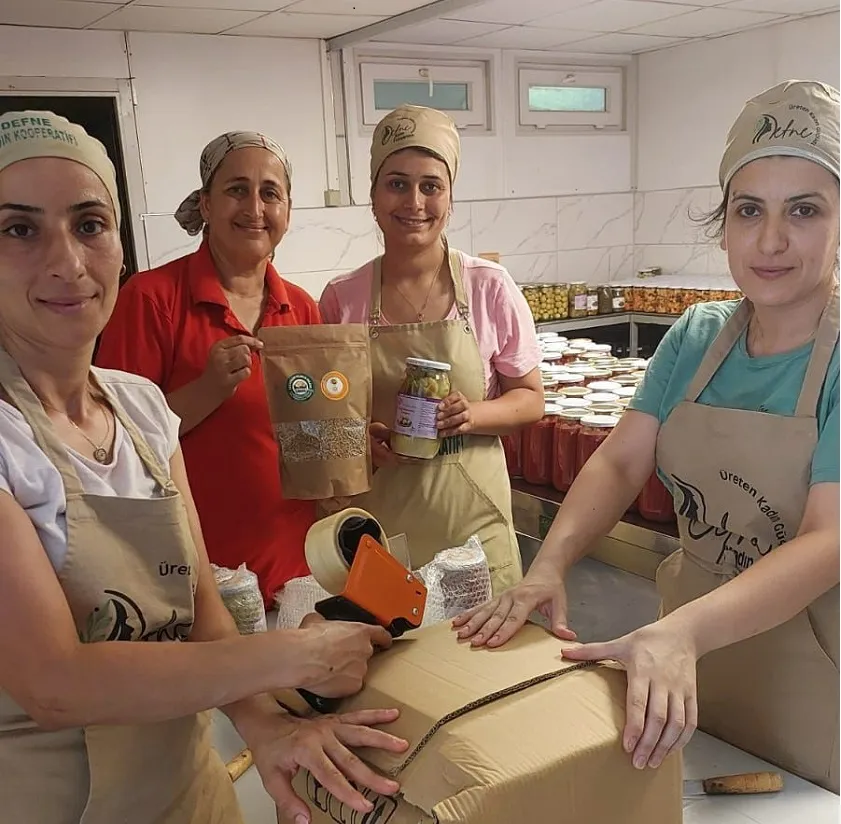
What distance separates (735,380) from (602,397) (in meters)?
1.13

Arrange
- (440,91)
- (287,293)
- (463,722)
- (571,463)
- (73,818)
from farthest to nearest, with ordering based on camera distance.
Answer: (440,91) → (571,463) → (287,293) → (73,818) → (463,722)

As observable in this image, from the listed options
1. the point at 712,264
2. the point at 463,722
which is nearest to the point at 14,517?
the point at 463,722

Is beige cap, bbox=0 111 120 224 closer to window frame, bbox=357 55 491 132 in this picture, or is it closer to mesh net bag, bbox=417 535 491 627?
mesh net bag, bbox=417 535 491 627

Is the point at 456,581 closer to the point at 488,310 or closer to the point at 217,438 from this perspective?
the point at 217,438

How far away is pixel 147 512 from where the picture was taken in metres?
0.97

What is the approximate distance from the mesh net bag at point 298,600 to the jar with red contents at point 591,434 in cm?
96

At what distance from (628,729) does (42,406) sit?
0.70m

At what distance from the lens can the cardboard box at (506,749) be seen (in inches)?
29.0

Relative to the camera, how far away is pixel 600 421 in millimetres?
2137

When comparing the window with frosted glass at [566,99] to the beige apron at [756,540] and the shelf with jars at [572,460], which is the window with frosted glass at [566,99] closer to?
the shelf with jars at [572,460]

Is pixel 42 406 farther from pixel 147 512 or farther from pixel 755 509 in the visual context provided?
pixel 755 509

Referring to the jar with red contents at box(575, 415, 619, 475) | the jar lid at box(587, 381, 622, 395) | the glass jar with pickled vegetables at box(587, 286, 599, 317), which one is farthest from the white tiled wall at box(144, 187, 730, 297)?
the jar with red contents at box(575, 415, 619, 475)

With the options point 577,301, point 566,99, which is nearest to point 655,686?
point 577,301

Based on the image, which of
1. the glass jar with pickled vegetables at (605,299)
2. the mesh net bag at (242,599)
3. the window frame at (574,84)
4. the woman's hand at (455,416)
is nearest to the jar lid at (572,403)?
the woman's hand at (455,416)
